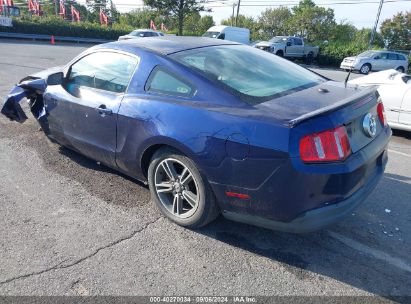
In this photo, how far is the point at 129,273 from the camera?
8.85 ft

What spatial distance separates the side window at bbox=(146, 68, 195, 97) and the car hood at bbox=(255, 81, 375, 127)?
2.21ft

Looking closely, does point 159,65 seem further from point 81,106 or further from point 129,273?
point 129,273

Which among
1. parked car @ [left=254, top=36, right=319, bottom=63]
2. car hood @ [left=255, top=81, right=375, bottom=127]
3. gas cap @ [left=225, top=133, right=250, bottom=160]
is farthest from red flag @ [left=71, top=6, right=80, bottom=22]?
gas cap @ [left=225, top=133, right=250, bottom=160]

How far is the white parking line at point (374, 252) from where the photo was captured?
9.43 feet

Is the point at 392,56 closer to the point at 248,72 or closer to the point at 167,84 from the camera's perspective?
the point at 248,72

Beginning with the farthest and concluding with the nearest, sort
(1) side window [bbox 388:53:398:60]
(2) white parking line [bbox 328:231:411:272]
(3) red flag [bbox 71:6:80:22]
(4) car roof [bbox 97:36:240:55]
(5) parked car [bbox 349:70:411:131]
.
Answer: (3) red flag [bbox 71:6:80:22]
(1) side window [bbox 388:53:398:60]
(5) parked car [bbox 349:70:411:131]
(4) car roof [bbox 97:36:240:55]
(2) white parking line [bbox 328:231:411:272]

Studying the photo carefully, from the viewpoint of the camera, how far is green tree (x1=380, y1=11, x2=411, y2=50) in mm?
52031

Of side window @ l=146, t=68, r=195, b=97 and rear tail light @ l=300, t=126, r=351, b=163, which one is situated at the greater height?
side window @ l=146, t=68, r=195, b=97

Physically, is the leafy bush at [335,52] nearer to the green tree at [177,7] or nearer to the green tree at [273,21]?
the green tree at [177,7]

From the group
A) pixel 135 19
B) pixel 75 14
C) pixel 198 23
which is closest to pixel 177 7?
pixel 75 14

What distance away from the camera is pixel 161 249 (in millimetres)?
2994

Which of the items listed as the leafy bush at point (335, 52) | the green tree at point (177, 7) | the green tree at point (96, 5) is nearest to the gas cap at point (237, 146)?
the leafy bush at point (335, 52)

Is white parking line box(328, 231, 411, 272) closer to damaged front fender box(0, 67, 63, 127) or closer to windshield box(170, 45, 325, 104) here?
windshield box(170, 45, 325, 104)

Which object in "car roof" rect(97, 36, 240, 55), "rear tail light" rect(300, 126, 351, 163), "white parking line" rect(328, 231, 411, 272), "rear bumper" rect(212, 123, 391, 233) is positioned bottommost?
"white parking line" rect(328, 231, 411, 272)
